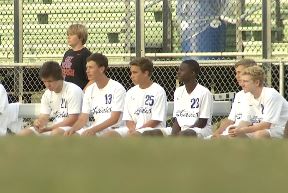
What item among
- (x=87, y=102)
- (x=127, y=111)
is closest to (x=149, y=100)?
(x=127, y=111)

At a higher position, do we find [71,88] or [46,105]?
[71,88]

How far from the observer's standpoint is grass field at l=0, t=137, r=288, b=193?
41.5 inches

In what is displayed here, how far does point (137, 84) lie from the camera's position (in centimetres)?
742

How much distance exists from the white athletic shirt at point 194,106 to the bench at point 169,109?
71 centimetres

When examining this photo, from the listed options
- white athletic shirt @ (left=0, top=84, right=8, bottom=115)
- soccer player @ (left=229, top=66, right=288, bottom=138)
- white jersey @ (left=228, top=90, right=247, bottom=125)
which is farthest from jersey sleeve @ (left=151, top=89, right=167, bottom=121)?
white athletic shirt @ (left=0, top=84, right=8, bottom=115)

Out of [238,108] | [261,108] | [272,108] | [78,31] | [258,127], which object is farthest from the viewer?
[78,31]

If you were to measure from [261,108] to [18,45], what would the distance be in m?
3.53

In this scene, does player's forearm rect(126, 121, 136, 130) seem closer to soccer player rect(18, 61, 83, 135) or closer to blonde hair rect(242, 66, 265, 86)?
soccer player rect(18, 61, 83, 135)

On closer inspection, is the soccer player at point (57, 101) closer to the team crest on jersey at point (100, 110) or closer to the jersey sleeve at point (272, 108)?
the team crest on jersey at point (100, 110)

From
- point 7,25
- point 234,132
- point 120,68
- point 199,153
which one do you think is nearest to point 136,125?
point 234,132

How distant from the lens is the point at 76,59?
7.95 meters

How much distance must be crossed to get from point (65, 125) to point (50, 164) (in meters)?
6.25

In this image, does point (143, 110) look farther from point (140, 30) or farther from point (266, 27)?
point (266, 27)

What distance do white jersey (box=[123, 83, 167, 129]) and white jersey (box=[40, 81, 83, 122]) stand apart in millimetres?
505
